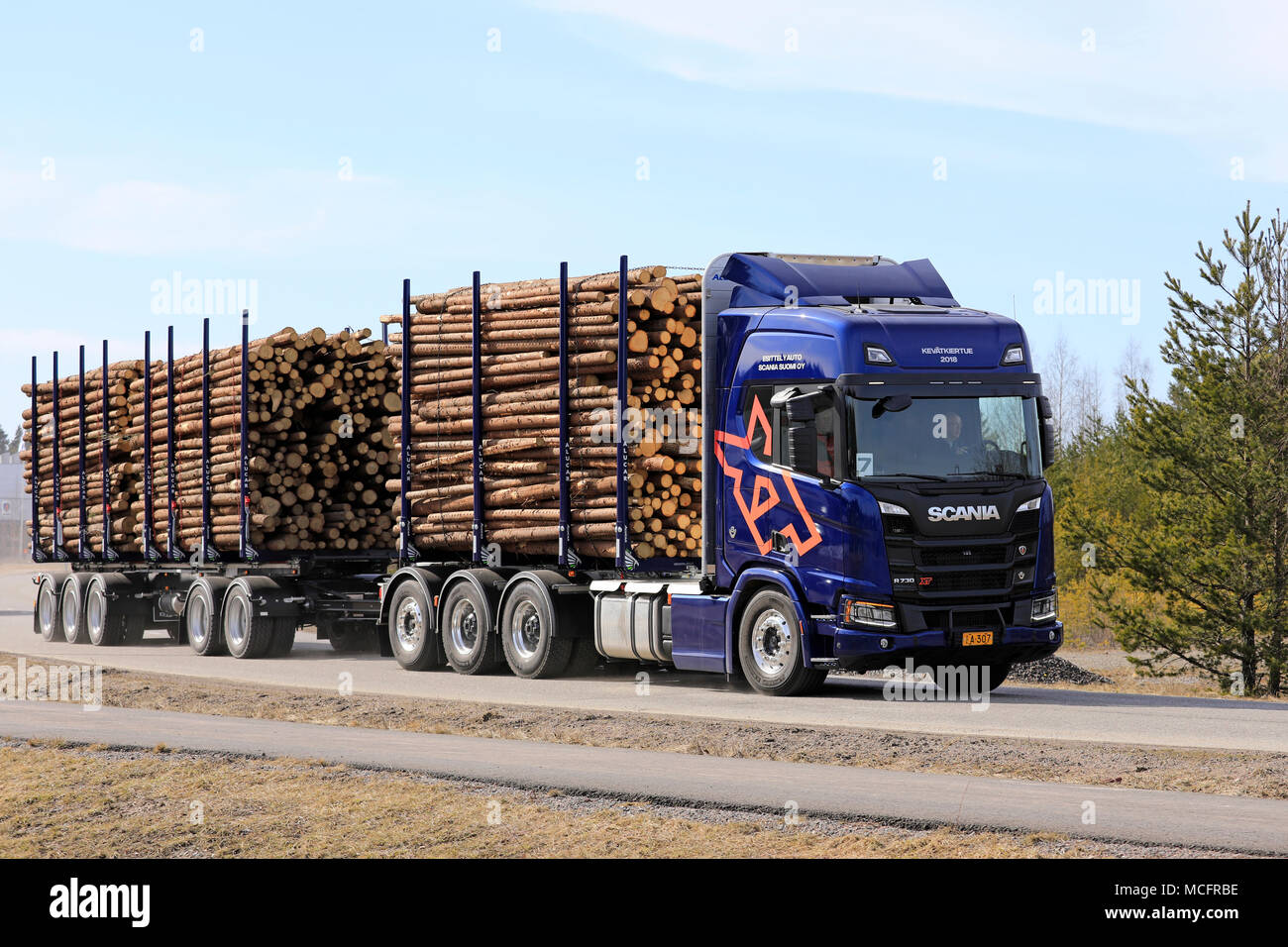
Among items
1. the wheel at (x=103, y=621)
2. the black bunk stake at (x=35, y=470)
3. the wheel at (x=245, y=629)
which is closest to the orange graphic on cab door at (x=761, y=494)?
the wheel at (x=245, y=629)

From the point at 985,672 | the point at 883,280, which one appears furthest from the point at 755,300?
the point at 985,672

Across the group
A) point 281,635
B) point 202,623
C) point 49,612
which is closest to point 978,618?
point 281,635

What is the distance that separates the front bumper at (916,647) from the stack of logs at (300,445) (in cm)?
1080

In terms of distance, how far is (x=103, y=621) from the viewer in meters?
27.9

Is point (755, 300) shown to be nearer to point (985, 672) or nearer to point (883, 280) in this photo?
point (883, 280)

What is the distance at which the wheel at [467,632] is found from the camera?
1970 centimetres

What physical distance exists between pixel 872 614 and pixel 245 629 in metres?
12.1

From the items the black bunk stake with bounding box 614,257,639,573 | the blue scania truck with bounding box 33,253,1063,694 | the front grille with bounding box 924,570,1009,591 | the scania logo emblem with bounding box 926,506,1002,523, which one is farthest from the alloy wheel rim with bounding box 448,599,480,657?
the scania logo emblem with bounding box 926,506,1002,523

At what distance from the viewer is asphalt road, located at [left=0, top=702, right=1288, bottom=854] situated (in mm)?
8820

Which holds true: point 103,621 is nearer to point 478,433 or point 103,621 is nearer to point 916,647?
point 478,433

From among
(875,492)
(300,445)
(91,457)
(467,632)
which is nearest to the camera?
(875,492)

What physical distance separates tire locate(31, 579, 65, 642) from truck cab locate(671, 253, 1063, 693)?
17208 millimetres

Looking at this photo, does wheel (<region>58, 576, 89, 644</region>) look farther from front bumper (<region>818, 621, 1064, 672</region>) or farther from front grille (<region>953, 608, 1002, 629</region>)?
front grille (<region>953, 608, 1002, 629</region>)
